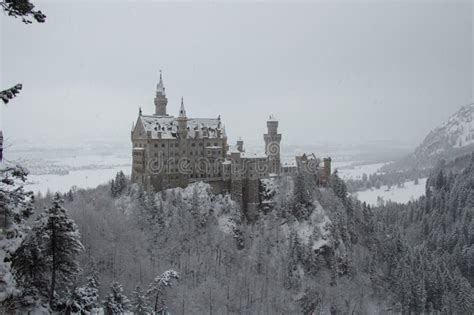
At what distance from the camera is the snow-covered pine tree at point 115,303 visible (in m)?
53.6

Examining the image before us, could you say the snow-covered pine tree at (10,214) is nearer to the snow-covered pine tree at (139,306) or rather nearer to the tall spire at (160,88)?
the snow-covered pine tree at (139,306)

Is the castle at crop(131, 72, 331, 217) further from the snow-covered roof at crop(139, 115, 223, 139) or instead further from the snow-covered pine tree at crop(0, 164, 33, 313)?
the snow-covered pine tree at crop(0, 164, 33, 313)

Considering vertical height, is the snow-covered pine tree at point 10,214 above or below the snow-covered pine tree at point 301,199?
above

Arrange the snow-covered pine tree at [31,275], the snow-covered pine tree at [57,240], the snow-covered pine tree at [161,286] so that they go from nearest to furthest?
the snow-covered pine tree at [31,275] < the snow-covered pine tree at [57,240] < the snow-covered pine tree at [161,286]

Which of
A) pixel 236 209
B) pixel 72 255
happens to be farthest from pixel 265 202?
pixel 72 255

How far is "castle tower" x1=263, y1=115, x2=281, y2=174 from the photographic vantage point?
106 metres

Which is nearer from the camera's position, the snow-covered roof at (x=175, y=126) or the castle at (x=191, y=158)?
the castle at (x=191, y=158)

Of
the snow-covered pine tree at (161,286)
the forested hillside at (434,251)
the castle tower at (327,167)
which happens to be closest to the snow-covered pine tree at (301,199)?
the castle tower at (327,167)

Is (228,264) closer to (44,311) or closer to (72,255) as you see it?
(72,255)

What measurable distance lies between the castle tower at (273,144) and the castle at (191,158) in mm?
1731

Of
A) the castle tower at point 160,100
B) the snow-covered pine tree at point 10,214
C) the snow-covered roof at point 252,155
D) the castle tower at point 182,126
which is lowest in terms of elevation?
the snow-covered pine tree at point 10,214

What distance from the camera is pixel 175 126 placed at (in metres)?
96.1

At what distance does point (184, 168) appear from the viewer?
3681 inches

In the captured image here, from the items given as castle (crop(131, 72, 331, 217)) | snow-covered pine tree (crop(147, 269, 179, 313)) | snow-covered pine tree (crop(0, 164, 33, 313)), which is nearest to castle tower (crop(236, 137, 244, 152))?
castle (crop(131, 72, 331, 217))
